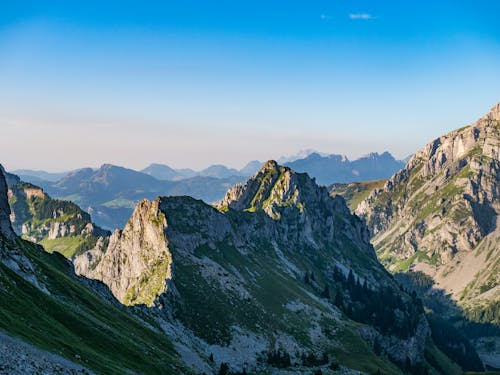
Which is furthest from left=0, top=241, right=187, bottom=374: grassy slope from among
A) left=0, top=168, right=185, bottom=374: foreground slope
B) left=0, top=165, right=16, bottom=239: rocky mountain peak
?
left=0, top=165, right=16, bottom=239: rocky mountain peak

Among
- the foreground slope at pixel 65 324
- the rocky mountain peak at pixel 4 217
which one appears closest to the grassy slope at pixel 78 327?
the foreground slope at pixel 65 324

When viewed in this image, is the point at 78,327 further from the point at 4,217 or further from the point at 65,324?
the point at 4,217

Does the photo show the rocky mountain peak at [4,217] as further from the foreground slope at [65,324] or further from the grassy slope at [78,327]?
the grassy slope at [78,327]

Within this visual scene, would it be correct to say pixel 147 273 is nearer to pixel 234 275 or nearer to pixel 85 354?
pixel 234 275

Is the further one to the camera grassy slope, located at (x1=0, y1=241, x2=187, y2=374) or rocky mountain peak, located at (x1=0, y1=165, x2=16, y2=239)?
rocky mountain peak, located at (x1=0, y1=165, x2=16, y2=239)

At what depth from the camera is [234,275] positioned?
197375 mm

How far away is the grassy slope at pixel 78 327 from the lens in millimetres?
65562

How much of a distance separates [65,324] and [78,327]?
2.73 meters

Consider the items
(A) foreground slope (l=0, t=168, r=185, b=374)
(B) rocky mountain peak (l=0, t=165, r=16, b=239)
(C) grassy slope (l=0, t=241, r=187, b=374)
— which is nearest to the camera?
(A) foreground slope (l=0, t=168, r=185, b=374)

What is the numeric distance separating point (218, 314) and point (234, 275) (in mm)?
36452

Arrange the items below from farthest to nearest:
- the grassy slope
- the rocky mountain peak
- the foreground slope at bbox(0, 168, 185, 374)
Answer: the rocky mountain peak
the grassy slope
the foreground slope at bbox(0, 168, 185, 374)

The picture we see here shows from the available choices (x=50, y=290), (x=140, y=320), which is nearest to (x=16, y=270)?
(x=50, y=290)

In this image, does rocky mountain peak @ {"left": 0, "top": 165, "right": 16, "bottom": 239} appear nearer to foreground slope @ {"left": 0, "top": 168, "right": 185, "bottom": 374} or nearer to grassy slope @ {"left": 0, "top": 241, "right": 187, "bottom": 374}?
foreground slope @ {"left": 0, "top": 168, "right": 185, "bottom": 374}

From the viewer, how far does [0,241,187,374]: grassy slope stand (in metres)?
65.6
